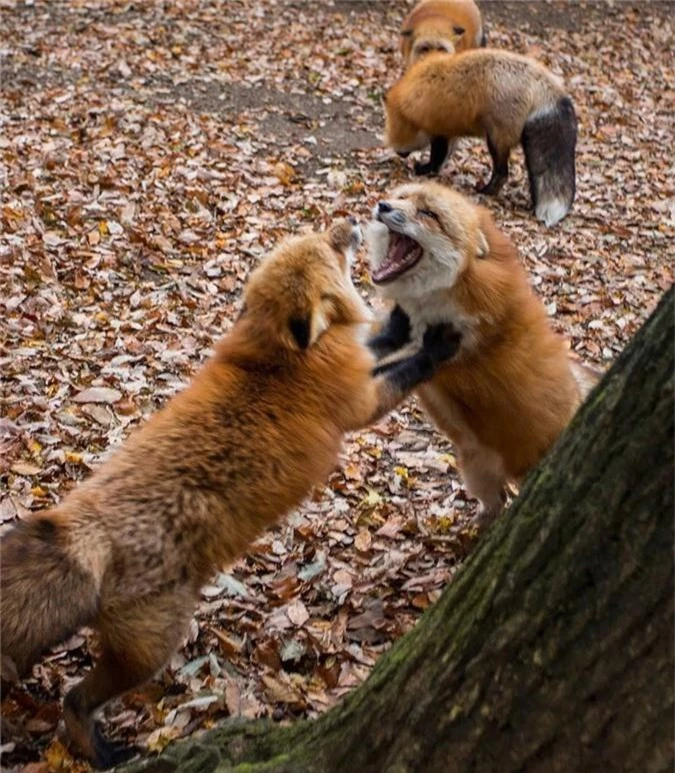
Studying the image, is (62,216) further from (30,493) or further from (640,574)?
(640,574)

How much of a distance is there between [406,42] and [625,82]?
451 cm

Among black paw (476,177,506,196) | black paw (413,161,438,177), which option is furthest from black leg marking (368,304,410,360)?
black paw (413,161,438,177)

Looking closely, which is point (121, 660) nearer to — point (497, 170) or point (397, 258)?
point (397, 258)

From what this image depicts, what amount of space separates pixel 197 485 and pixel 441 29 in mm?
11560

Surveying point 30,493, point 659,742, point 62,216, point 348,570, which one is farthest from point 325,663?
point 62,216

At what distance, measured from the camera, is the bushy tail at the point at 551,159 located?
10.3 m

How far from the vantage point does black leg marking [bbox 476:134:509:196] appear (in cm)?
1084

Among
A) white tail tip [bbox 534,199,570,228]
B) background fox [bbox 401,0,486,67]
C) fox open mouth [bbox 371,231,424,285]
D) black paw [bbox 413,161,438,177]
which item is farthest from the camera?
background fox [bbox 401,0,486,67]

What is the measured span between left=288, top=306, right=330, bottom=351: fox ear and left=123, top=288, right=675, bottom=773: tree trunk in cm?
186

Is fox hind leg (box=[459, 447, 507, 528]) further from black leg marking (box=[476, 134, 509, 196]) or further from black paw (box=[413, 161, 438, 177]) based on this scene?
black paw (box=[413, 161, 438, 177])

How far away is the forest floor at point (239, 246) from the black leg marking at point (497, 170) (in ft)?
0.78

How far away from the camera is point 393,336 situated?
4.93m

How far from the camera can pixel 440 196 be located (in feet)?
15.7

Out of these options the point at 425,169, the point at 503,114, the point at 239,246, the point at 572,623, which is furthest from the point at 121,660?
the point at 425,169
